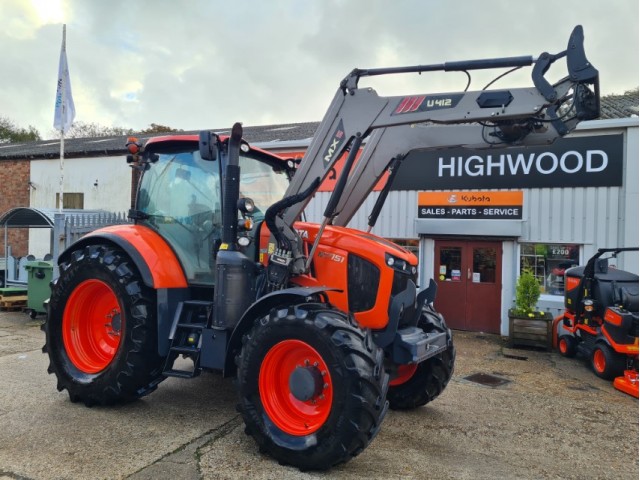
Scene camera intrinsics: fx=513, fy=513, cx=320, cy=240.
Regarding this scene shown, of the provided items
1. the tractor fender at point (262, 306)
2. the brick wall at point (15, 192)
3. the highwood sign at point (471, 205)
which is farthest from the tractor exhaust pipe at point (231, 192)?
the brick wall at point (15, 192)

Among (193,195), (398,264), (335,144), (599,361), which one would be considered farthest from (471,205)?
(193,195)

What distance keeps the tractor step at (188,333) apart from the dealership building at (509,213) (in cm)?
593

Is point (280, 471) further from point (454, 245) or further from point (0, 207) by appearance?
point (0, 207)

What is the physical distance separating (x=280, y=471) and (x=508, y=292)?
746cm

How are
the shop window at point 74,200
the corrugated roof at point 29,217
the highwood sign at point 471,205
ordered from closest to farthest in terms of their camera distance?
the highwood sign at point 471,205 < the corrugated roof at point 29,217 < the shop window at point 74,200

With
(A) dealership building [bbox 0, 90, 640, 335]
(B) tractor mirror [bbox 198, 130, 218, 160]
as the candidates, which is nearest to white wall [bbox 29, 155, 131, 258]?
(A) dealership building [bbox 0, 90, 640, 335]

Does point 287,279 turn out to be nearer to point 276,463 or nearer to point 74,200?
point 276,463

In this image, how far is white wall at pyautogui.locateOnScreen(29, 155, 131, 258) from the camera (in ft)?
50.5

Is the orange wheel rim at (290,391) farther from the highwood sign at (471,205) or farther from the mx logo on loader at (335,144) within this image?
the highwood sign at (471,205)

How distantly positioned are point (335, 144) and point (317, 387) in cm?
197

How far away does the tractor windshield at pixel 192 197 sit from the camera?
15.5ft

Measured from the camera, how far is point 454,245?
407 inches

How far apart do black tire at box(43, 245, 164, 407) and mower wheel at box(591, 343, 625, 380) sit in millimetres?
5688

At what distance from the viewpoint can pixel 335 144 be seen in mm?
4309
